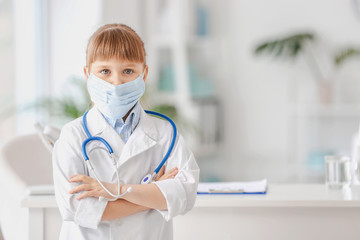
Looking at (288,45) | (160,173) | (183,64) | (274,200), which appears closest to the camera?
(160,173)

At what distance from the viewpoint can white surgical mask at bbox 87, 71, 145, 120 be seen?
1.37 meters

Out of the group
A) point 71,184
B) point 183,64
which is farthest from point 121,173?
point 183,64

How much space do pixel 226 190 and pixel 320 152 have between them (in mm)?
2614

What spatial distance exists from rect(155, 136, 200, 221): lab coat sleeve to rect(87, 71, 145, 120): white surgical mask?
0.57ft

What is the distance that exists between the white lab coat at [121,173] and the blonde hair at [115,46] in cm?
16

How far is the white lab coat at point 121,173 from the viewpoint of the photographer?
135cm

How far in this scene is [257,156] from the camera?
4570mm

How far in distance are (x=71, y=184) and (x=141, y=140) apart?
0.21m

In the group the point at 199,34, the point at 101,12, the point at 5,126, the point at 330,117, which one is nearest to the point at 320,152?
the point at 330,117

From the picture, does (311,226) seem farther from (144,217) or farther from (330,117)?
(330,117)

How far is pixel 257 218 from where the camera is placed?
1.83m

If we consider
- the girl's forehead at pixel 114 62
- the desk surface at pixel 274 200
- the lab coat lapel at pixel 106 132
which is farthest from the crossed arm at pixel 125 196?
the desk surface at pixel 274 200

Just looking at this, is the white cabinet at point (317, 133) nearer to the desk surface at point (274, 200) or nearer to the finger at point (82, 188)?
the desk surface at point (274, 200)

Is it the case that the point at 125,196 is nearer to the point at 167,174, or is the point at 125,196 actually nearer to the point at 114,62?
the point at 167,174
